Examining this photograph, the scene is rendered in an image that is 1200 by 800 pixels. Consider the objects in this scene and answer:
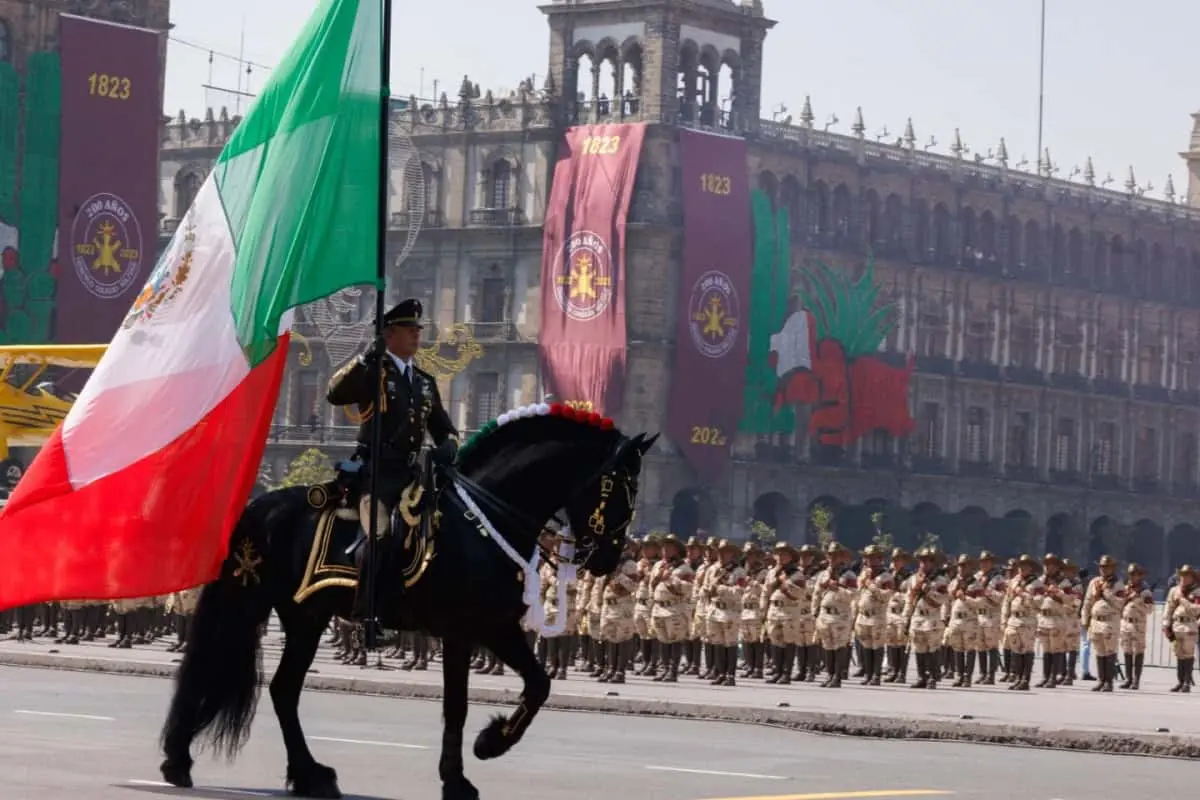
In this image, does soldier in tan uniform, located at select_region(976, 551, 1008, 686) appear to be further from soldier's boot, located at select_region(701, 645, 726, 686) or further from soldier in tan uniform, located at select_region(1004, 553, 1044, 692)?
soldier's boot, located at select_region(701, 645, 726, 686)

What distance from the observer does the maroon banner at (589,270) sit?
75.1 m

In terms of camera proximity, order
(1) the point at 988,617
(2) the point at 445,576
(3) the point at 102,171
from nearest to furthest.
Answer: (2) the point at 445,576, (1) the point at 988,617, (3) the point at 102,171

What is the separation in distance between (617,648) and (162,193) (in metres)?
63.6

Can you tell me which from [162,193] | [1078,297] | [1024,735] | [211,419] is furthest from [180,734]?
[1078,297]

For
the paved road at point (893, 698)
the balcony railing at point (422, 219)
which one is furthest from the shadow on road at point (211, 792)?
the balcony railing at point (422, 219)

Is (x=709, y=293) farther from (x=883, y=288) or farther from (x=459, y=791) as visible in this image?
(x=459, y=791)

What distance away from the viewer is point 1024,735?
1953 centimetres

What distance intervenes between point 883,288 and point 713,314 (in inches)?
458

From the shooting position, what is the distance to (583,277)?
7581 centimetres

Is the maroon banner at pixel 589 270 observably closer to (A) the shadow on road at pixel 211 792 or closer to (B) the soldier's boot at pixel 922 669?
(B) the soldier's boot at pixel 922 669

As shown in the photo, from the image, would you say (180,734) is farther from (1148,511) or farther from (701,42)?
(1148,511)

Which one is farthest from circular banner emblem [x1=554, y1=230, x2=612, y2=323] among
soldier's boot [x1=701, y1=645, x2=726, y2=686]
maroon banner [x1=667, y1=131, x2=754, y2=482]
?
soldier's boot [x1=701, y1=645, x2=726, y2=686]

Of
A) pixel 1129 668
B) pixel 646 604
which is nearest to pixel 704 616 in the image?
pixel 646 604

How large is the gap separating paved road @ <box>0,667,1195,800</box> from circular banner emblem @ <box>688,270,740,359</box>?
54.4 meters
